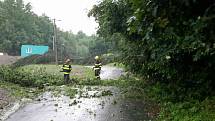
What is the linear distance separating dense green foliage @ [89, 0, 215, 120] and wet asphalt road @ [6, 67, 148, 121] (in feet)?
4.08

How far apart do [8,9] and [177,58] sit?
9862 cm

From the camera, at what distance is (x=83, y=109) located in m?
14.9

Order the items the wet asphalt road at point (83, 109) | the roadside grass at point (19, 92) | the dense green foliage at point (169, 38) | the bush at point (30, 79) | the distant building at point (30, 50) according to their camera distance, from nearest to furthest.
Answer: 1. the dense green foliage at point (169, 38)
2. the wet asphalt road at point (83, 109)
3. the roadside grass at point (19, 92)
4. the bush at point (30, 79)
5. the distant building at point (30, 50)

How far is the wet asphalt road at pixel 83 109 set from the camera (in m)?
13.2

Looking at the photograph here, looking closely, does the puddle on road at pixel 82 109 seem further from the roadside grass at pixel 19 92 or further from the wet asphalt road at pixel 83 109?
the roadside grass at pixel 19 92

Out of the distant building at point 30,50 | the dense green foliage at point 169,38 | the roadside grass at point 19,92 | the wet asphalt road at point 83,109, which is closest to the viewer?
the dense green foliage at point 169,38

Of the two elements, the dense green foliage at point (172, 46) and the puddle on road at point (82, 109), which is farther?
the puddle on road at point (82, 109)

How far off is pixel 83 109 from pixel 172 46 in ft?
14.5

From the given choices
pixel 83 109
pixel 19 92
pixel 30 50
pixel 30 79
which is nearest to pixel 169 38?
pixel 83 109

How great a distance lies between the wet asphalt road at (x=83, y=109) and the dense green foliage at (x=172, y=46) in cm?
124

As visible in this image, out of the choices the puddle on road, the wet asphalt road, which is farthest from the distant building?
the wet asphalt road

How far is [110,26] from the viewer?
21.2 meters

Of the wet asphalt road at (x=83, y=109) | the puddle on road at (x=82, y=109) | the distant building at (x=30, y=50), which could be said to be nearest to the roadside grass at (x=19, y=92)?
the puddle on road at (x=82, y=109)

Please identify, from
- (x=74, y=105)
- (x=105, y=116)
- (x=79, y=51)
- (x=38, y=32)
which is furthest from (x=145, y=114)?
(x=79, y=51)
